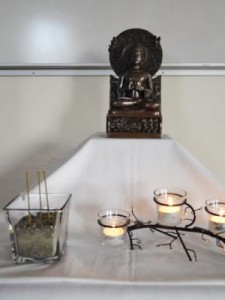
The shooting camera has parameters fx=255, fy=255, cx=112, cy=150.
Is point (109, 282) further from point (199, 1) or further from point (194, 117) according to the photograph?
point (199, 1)

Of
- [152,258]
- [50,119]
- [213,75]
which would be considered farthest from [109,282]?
[213,75]

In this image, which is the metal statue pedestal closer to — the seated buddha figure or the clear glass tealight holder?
the seated buddha figure

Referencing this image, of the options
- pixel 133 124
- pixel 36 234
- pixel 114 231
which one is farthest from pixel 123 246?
pixel 133 124

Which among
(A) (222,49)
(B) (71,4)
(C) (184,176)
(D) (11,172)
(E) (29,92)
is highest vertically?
(B) (71,4)

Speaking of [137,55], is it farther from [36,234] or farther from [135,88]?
[36,234]

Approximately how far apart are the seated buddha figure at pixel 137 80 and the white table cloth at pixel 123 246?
17cm

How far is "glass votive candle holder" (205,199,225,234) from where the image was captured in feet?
1.68

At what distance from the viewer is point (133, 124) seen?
0.69 m

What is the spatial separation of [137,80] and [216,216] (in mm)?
425

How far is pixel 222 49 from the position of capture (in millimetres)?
959

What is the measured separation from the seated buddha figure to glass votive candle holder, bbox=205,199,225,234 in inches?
12.9

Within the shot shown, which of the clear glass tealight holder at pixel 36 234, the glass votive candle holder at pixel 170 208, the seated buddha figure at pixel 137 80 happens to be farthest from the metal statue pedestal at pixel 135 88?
the clear glass tealight holder at pixel 36 234

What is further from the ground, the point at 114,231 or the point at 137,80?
the point at 137,80

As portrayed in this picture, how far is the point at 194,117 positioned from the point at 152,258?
710 millimetres
